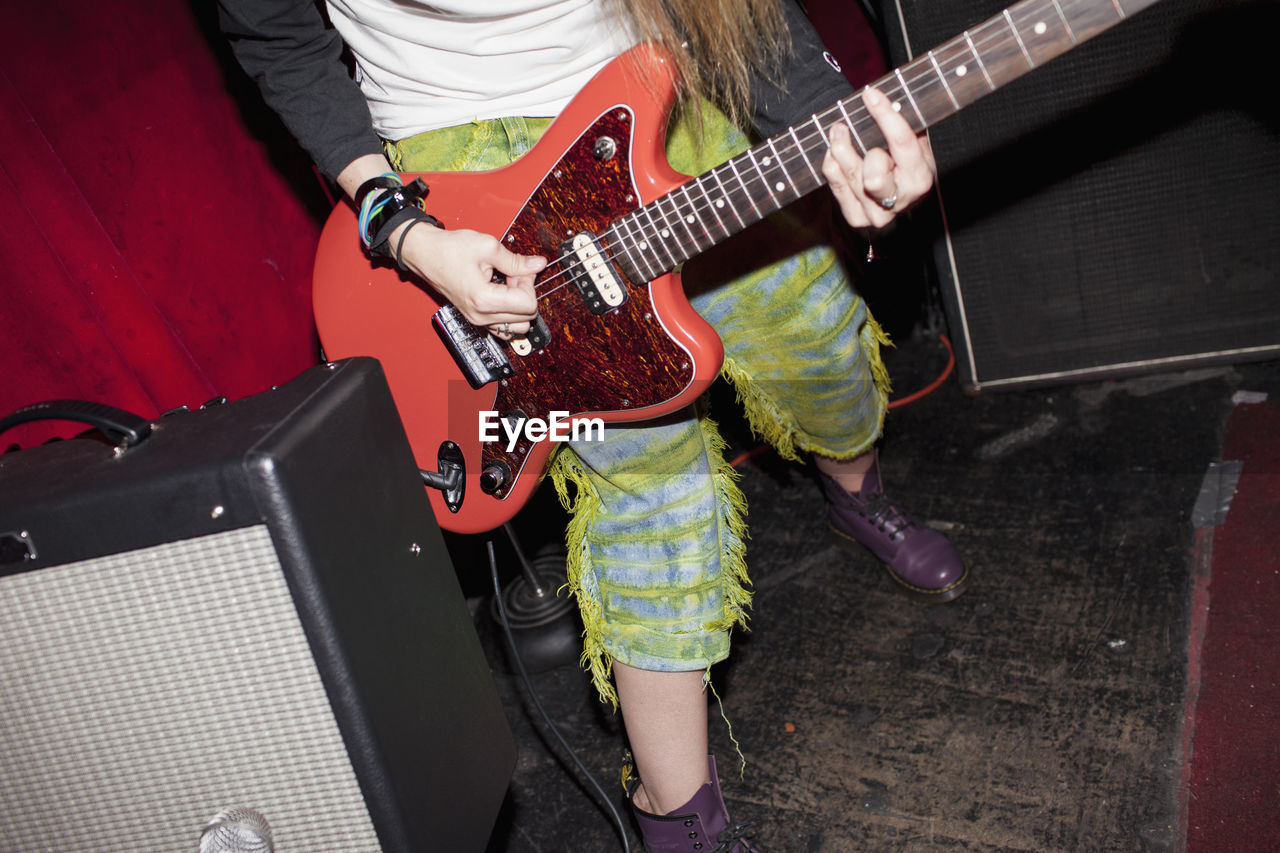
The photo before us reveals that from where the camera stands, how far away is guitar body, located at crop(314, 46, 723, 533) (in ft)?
2.91

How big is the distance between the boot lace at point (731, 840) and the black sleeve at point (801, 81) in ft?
2.73

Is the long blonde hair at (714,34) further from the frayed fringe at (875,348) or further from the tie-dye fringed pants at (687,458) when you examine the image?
the frayed fringe at (875,348)

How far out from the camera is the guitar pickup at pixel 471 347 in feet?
3.25

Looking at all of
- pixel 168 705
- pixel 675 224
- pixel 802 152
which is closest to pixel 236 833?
pixel 168 705

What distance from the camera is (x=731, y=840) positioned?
105 cm

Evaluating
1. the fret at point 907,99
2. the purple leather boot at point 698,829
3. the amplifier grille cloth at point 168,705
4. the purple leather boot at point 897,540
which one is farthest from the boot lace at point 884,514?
the amplifier grille cloth at point 168,705

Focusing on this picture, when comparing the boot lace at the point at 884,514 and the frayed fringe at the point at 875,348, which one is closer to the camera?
the frayed fringe at the point at 875,348

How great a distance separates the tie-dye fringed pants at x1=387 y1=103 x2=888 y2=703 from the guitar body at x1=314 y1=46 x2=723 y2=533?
51 mm

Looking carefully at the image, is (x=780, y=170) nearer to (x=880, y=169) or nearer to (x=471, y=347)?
(x=880, y=169)

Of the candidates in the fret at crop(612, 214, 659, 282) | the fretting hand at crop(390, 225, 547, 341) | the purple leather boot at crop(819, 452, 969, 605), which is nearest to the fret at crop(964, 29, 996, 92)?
the fret at crop(612, 214, 659, 282)

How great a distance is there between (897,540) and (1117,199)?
0.74 meters

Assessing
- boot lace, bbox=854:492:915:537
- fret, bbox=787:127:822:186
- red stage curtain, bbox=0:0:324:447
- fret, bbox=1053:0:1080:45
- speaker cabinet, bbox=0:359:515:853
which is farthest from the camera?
boot lace, bbox=854:492:915:537

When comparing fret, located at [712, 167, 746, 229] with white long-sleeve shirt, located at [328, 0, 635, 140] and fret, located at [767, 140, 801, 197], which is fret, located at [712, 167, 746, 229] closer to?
fret, located at [767, 140, 801, 197]

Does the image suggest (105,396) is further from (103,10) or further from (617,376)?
(617,376)
